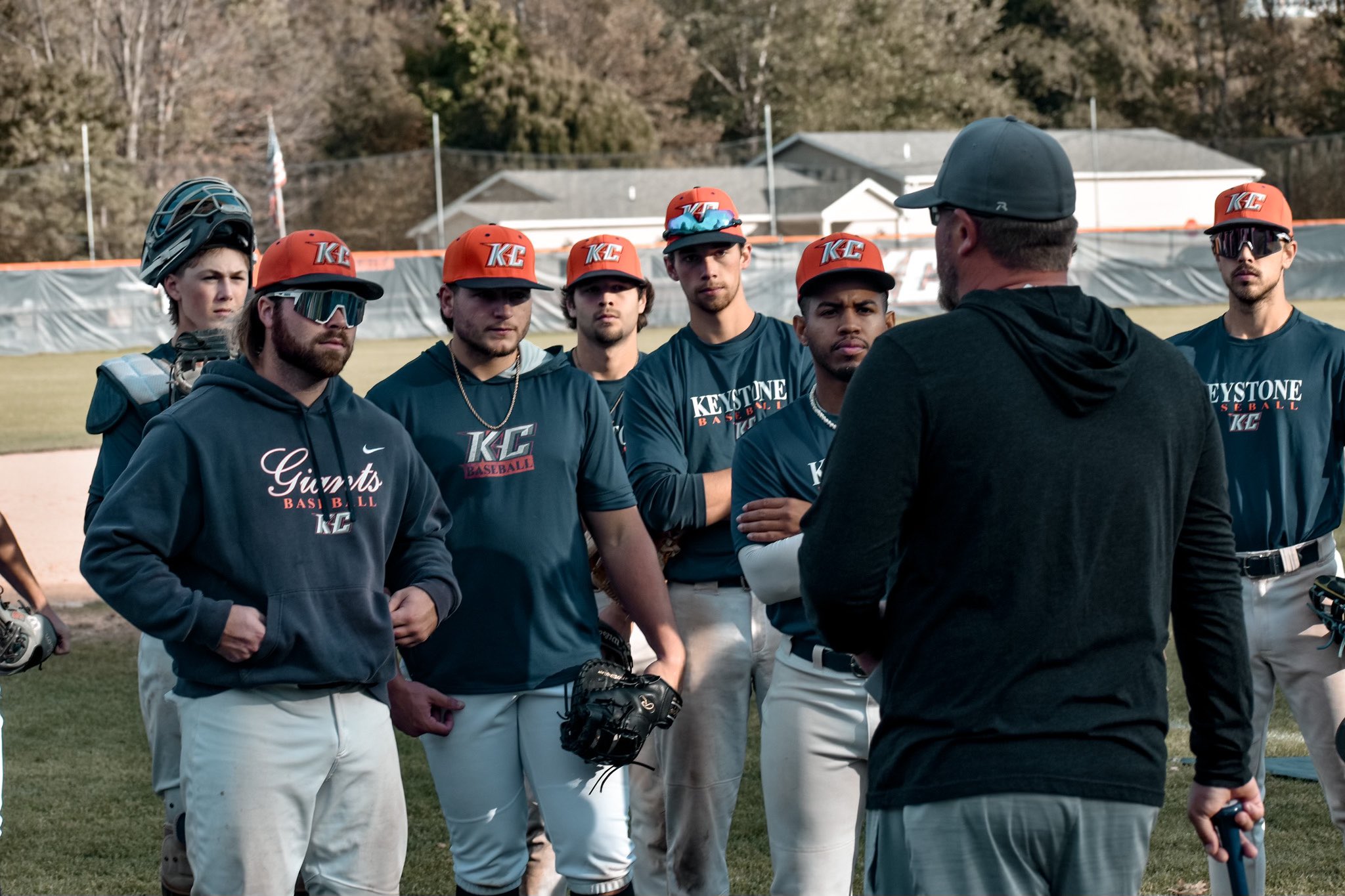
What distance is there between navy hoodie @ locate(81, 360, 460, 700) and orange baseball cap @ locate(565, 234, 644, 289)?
6.38 feet

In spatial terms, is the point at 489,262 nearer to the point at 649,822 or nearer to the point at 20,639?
the point at 20,639

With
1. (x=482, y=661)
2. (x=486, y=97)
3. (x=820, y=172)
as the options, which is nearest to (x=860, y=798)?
(x=482, y=661)

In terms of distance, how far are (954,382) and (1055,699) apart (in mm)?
559

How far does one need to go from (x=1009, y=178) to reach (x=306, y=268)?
1817 millimetres

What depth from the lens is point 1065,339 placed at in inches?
96.3

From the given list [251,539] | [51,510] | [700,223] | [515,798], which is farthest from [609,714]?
[51,510]

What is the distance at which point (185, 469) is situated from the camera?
3.34 m

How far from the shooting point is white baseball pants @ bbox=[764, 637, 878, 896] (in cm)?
388

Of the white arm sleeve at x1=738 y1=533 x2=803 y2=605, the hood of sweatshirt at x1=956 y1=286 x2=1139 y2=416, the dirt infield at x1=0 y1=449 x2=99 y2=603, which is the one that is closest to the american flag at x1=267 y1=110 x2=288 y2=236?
the dirt infield at x1=0 y1=449 x2=99 y2=603

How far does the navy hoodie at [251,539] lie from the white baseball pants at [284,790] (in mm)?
66

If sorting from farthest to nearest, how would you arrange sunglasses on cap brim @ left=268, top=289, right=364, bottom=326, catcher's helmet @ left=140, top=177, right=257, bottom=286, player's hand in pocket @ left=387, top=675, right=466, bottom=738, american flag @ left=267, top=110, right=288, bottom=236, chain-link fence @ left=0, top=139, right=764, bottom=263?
chain-link fence @ left=0, top=139, right=764, bottom=263, american flag @ left=267, top=110, right=288, bottom=236, catcher's helmet @ left=140, top=177, right=257, bottom=286, player's hand in pocket @ left=387, top=675, right=466, bottom=738, sunglasses on cap brim @ left=268, top=289, right=364, bottom=326

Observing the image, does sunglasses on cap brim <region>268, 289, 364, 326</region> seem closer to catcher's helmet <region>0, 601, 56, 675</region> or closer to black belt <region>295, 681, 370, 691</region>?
black belt <region>295, 681, 370, 691</region>

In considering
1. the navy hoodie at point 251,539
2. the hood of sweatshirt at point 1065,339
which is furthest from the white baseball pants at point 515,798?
the hood of sweatshirt at point 1065,339

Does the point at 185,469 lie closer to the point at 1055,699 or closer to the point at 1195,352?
the point at 1055,699
